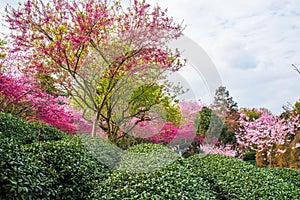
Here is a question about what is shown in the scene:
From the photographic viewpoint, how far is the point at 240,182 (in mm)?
4414

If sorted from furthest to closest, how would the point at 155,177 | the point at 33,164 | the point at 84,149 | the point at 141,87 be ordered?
the point at 141,87 < the point at 84,149 < the point at 155,177 < the point at 33,164

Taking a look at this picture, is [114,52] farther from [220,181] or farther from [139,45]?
[220,181]

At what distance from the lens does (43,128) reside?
589 cm

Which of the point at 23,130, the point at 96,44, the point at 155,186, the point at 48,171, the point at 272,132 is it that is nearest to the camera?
the point at 155,186

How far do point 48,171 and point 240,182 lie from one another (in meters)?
2.50

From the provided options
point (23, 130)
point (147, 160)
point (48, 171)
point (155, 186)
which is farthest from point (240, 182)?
point (23, 130)

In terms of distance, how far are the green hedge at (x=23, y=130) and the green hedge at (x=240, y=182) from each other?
2676mm

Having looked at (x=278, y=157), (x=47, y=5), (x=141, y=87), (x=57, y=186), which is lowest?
(x=57, y=186)

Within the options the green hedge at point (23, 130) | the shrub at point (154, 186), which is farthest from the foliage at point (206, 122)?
the shrub at point (154, 186)

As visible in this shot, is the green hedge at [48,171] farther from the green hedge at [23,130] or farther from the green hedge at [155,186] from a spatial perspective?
the green hedge at [23,130]

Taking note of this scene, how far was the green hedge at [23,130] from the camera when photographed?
497 cm

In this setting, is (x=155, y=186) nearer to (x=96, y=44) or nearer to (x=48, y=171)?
(x=48, y=171)

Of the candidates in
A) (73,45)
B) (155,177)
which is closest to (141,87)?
(73,45)

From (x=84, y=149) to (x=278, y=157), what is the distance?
530cm
